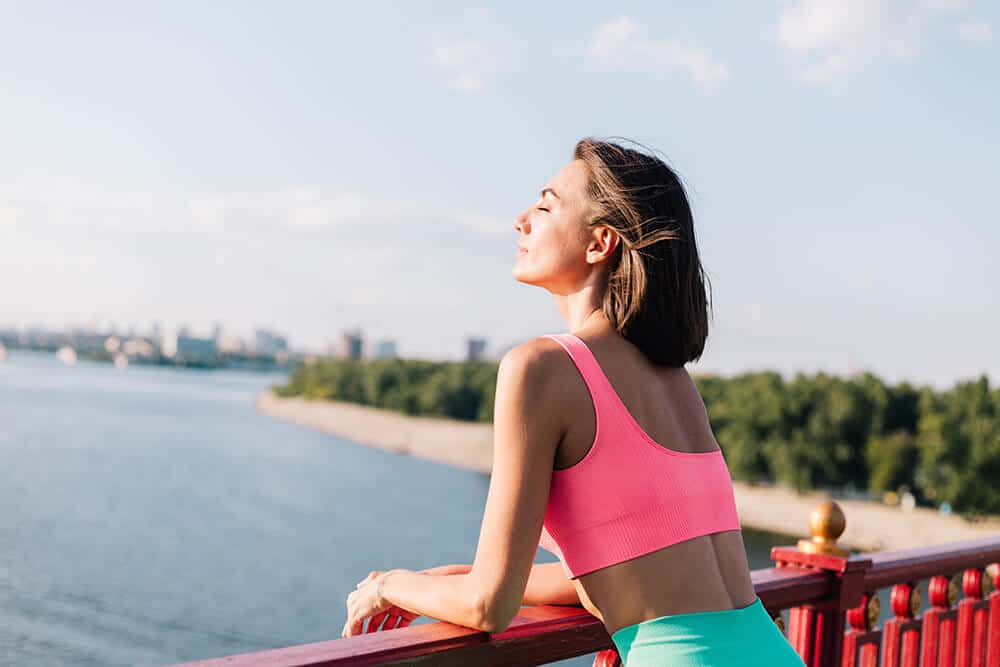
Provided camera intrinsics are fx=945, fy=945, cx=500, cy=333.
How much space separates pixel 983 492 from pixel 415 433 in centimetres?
3403

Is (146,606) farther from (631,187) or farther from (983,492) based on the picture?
(983,492)

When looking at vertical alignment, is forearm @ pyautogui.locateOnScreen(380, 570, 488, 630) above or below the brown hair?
below

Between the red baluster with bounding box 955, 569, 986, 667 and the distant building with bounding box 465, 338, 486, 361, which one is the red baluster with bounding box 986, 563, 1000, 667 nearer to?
the red baluster with bounding box 955, 569, 986, 667

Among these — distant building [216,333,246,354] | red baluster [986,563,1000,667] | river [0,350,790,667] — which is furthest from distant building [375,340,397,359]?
red baluster [986,563,1000,667]

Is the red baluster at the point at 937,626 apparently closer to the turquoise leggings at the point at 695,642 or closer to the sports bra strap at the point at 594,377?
the turquoise leggings at the point at 695,642

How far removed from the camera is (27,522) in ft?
83.5

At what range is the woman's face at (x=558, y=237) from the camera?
1369 millimetres

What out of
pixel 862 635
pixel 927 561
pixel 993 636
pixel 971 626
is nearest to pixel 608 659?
pixel 862 635

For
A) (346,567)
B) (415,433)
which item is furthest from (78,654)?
(415,433)

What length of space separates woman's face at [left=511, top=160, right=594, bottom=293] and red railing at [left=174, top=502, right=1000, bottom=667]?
0.52m

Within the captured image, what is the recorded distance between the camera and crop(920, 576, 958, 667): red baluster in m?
2.52

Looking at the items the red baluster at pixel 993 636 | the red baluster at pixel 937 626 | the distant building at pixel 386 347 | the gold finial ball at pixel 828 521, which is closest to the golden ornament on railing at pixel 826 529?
the gold finial ball at pixel 828 521

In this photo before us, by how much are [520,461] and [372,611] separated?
43 cm

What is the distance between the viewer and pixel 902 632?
2.42 metres
